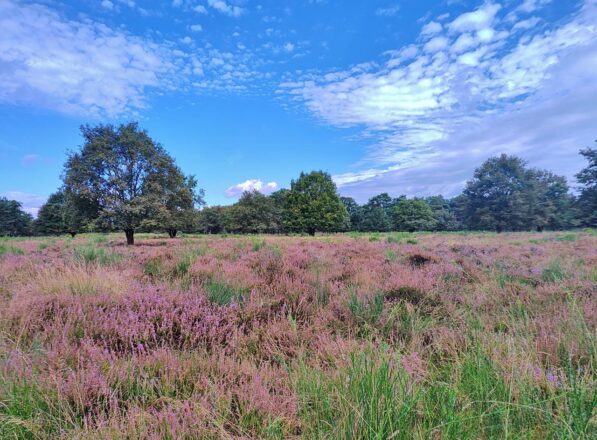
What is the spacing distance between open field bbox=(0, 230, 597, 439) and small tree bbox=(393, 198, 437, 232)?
7147cm

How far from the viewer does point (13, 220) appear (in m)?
74.0

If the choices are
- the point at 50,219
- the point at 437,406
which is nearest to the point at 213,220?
the point at 50,219

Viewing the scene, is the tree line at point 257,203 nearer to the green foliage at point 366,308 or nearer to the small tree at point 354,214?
the small tree at point 354,214

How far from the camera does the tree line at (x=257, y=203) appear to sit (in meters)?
19.7

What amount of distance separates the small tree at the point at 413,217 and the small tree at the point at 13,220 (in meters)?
95.4

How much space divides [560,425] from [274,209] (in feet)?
208

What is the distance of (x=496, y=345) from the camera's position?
7.94 ft

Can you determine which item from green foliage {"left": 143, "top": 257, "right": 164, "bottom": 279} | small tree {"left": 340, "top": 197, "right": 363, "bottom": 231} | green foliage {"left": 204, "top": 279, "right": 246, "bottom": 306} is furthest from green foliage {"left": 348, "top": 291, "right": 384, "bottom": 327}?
small tree {"left": 340, "top": 197, "right": 363, "bottom": 231}

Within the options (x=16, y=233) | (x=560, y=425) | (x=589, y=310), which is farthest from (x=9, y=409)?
(x=16, y=233)

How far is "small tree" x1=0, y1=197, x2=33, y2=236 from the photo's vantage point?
72812mm

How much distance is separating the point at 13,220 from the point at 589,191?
12206 cm

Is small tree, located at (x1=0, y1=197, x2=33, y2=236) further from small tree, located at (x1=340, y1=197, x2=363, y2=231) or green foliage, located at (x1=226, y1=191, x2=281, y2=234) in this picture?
small tree, located at (x1=340, y1=197, x2=363, y2=231)

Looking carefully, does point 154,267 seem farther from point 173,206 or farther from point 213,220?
point 213,220

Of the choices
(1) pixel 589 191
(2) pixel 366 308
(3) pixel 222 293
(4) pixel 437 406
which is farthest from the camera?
(1) pixel 589 191
